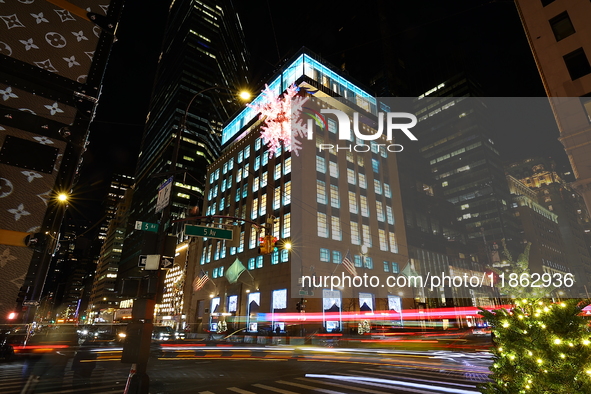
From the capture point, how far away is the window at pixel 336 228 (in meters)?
44.2

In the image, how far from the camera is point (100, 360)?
17125 mm

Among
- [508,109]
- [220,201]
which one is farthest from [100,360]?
[508,109]

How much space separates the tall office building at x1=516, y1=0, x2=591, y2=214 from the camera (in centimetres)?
2470

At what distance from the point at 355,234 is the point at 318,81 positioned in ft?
83.5

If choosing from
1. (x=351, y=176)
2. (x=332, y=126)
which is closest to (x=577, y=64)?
(x=351, y=176)

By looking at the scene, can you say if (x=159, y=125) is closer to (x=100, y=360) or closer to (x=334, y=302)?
(x=334, y=302)

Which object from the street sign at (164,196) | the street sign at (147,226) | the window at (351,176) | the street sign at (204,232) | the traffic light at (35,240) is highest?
the window at (351,176)

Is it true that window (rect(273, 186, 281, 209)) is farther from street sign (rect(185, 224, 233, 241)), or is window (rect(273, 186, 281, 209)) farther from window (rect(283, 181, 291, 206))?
street sign (rect(185, 224, 233, 241))

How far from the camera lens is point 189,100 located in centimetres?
10900

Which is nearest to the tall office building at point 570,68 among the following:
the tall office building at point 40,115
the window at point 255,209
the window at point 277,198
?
the window at point 277,198

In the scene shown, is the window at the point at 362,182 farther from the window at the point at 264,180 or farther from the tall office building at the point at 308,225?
the window at the point at 264,180

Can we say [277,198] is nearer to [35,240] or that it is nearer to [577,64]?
[577,64]

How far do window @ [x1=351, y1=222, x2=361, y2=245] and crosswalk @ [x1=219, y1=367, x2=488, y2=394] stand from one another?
3328cm

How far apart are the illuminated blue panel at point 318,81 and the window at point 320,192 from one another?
1739 cm
